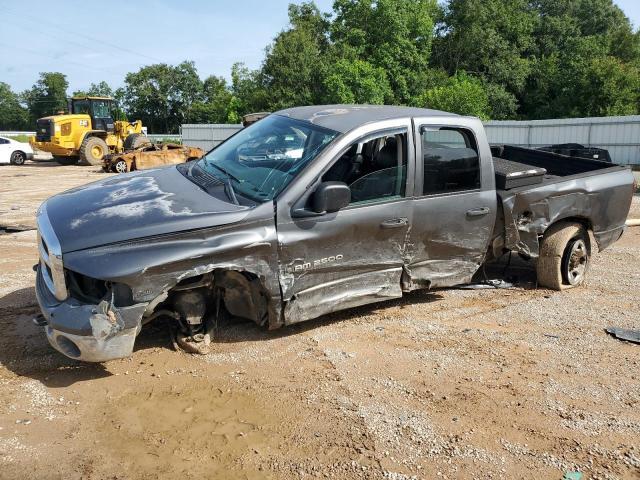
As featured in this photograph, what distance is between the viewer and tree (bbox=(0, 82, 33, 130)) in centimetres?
8212

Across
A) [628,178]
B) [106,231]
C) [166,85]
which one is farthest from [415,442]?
[166,85]

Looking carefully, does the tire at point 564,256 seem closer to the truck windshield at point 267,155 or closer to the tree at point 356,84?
the truck windshield at point 267,155

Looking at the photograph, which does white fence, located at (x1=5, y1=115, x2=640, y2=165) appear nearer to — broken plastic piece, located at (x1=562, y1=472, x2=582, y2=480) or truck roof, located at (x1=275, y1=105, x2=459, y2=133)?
truck roof, located at (x1=275, y1=105, x2=459, y2=133)

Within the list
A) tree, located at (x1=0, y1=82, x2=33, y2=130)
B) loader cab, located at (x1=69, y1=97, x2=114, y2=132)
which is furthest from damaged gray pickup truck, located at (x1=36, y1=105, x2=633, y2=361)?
tree, located at (x1=0, y1=82, x2=33, y2=130)

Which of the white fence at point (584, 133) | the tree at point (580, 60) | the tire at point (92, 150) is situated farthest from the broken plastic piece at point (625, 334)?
the tree at point (580, 60)

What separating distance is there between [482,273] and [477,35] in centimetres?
4060

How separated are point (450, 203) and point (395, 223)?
661mm

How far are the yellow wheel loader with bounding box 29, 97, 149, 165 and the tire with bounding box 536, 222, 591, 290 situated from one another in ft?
71.5

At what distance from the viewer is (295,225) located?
4117mm

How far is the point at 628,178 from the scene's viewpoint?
20.3 feet

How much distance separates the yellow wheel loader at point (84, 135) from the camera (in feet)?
82.9

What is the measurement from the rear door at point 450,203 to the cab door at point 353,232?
0.16m

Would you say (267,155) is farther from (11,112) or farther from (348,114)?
(11,112)

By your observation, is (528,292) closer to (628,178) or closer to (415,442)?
(628,178)
